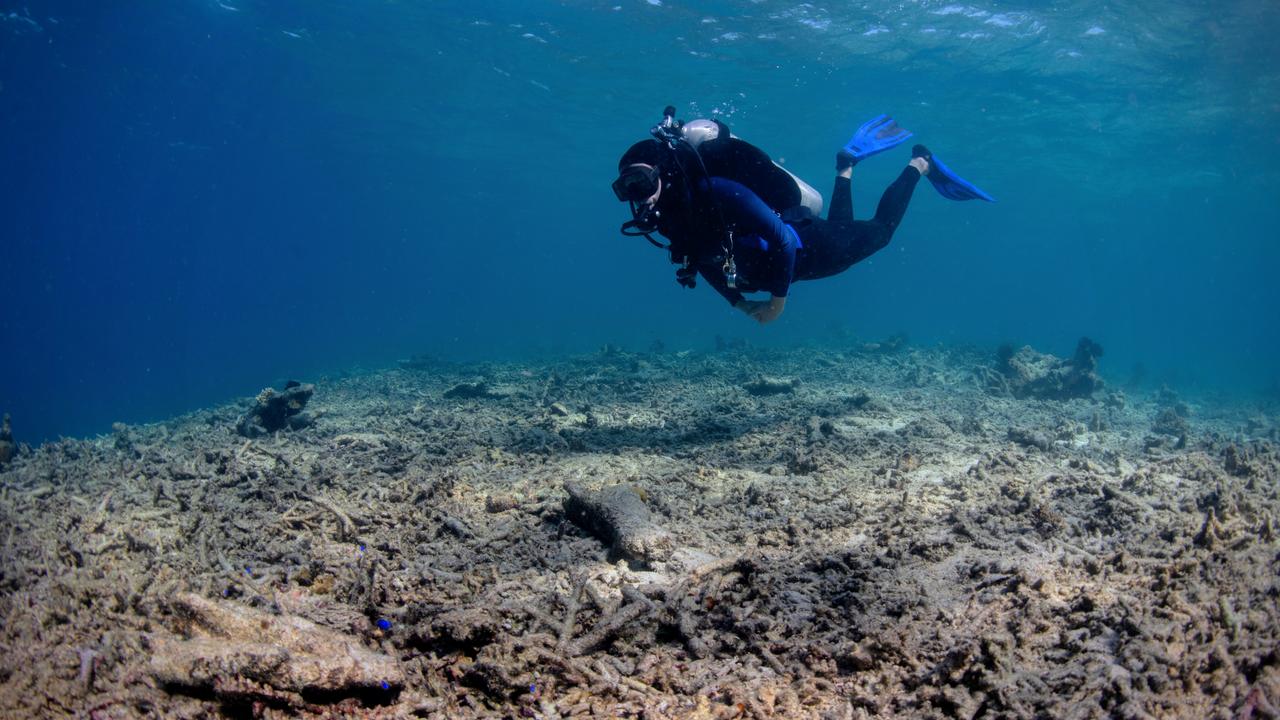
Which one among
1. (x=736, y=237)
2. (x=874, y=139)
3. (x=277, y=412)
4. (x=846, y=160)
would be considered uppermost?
(x=874, y=139)

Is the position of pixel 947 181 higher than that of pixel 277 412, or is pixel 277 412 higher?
pixel 947 181

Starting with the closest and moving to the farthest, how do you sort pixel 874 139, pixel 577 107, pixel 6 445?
pixel 874 139 → pixel 6 445 → pixel 577 107

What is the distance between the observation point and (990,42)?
22.0 m

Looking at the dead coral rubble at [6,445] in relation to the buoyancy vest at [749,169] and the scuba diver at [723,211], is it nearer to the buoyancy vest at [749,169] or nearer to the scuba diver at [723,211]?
the scuba diver at [723,211]

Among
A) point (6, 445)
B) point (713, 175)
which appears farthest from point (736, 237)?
point (6, 445)

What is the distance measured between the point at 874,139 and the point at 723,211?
4.05 m

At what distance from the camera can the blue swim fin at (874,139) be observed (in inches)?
301

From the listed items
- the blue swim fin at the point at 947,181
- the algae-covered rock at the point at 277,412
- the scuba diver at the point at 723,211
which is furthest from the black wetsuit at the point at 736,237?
the algae-covered rock at the point at 277,412

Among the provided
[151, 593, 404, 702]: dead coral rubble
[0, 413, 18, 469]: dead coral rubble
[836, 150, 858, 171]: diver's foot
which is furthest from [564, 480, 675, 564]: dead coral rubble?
[0, 413, 18, 469]: dead coral rubble

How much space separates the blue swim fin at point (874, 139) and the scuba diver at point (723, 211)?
1.54 meters

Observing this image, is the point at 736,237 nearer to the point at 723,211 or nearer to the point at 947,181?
the point at 723,211

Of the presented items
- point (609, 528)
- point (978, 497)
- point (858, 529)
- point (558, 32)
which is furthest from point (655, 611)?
point (558, 32)

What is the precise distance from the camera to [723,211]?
5.45 m

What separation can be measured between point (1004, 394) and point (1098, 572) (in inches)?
462
